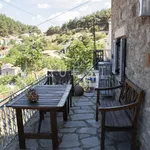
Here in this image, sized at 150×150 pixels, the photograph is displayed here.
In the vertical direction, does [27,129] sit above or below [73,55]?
below

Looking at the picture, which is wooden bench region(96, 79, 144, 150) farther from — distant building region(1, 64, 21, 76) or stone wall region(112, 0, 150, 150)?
distant building region(1, 64, 21, 76)

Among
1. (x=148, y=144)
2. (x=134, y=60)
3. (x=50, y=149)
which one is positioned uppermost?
(x=134, y=60)

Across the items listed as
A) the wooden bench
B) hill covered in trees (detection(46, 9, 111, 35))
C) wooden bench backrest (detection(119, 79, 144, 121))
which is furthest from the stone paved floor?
hill covered in trees (detection(46, 9, 111, 35))

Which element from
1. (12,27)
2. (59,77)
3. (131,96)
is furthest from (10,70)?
(131,96)

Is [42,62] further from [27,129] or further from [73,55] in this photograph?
[27,129]

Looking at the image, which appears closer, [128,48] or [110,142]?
[110,142]

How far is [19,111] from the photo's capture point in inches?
91.4

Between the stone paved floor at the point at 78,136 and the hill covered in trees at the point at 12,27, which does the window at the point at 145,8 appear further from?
the hill covered in trees at the point at 12,27

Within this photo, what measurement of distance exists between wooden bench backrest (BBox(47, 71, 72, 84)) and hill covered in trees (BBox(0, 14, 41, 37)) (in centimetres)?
2308

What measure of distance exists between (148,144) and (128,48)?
1492 mm

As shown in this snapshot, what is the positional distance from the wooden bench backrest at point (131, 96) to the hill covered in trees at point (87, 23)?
16.8m

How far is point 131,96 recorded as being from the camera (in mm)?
2475

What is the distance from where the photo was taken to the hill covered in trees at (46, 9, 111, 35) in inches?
833

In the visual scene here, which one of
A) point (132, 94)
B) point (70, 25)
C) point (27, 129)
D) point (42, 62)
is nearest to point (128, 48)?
point (132, 94)
